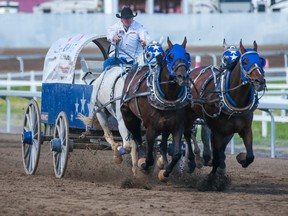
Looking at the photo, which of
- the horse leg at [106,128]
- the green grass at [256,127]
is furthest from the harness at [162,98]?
the green grass at [256,127]

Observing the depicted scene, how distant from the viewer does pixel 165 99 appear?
1079cm

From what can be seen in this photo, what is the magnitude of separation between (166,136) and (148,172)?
0.51 m

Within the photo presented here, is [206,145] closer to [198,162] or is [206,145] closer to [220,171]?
[198,162]

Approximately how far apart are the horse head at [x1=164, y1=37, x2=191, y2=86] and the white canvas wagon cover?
9.27 feet

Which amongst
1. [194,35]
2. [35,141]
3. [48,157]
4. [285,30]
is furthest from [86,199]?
[285,30]

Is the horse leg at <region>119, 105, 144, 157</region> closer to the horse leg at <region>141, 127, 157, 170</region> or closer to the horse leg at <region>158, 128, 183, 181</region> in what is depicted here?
the horse leg at <region>141, 127, 157, 170</region>

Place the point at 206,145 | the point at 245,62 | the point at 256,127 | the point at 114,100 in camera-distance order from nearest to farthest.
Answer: the point at 245,62, the point at 206,145, the point at 114,100, the point at 256,127

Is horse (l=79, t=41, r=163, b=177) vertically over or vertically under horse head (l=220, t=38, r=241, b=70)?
under

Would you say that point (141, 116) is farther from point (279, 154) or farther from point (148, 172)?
point (279, 154)

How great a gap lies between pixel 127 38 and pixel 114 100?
1.07 meters

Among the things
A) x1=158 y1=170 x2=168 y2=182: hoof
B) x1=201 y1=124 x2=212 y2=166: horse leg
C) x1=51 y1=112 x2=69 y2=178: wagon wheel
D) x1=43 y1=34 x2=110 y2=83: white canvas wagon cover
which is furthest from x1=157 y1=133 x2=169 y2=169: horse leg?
x1=43 y1=34 x2=110 y2=83: white canvas wagon cover

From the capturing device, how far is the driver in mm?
12758

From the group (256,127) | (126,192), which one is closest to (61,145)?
(126,192)

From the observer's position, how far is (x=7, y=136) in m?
18.9
